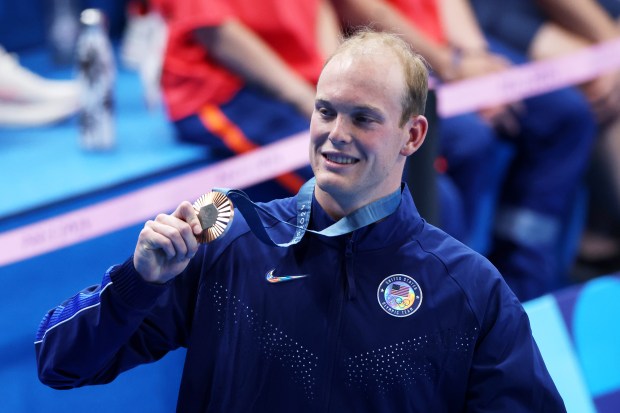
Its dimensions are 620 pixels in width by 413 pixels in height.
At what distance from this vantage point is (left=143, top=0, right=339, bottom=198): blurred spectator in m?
2.88

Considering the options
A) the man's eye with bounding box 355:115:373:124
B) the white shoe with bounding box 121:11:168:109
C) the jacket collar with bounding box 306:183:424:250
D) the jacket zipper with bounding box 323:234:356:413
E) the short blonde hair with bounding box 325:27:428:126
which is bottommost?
the jacket zipper with bounding box 323:234:356:413

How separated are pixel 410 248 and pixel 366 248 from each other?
7 centimetres

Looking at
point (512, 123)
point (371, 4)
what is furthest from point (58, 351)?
point (512, 123)

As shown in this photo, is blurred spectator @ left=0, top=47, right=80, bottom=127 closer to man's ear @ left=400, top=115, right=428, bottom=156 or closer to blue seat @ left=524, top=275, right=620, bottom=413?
blue seat @ left=524, top=275, right=620, bottom=413

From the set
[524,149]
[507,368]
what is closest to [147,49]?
[524,149]

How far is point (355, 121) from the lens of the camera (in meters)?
1.43

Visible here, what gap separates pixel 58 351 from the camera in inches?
54.8

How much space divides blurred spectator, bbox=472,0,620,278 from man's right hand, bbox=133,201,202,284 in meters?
2.74

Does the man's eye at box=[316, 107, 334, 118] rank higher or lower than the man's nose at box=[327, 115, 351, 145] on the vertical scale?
higher

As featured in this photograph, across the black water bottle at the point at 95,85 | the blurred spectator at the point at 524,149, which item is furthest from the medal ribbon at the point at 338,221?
the blurred spectator at the point at 524,149

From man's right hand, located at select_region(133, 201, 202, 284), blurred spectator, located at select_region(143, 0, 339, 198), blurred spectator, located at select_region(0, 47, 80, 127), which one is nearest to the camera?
man's right hand, located at select_region(133, 201, 202, 284)

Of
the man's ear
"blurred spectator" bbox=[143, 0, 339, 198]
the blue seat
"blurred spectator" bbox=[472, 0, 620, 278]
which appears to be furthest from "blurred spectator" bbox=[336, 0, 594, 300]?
the man's ear

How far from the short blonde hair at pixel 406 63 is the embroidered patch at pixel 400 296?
0.78ft

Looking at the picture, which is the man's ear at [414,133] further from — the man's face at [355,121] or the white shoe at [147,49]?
the white shoe at [147,49]
